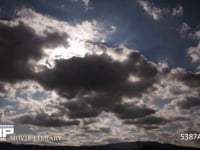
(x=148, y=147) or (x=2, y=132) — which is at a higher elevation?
(x=2, y=132)

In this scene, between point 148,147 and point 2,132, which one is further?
point 148,147

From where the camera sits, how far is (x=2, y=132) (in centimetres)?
9175

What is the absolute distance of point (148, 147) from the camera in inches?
4058

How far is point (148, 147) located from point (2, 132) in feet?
164
